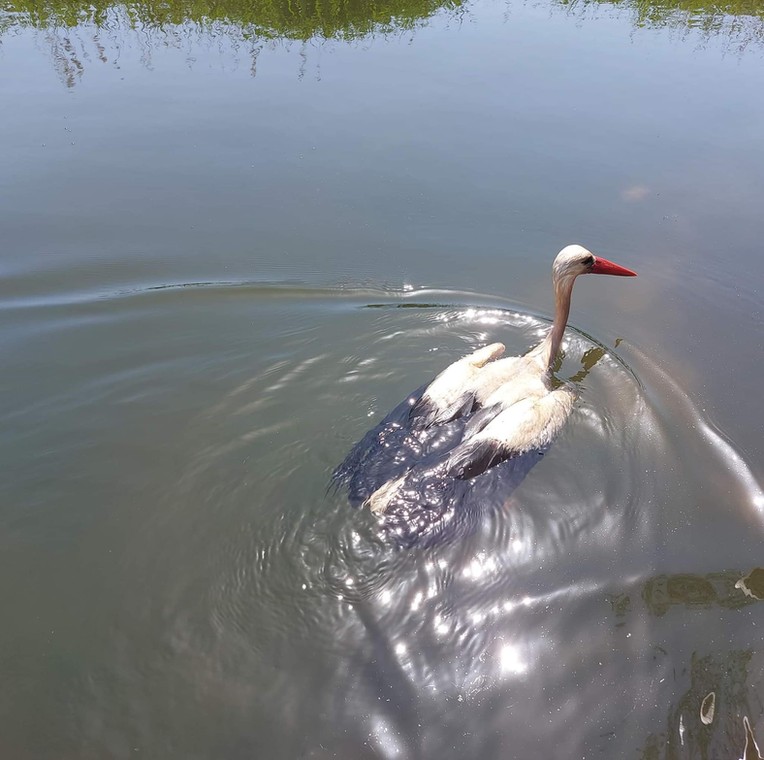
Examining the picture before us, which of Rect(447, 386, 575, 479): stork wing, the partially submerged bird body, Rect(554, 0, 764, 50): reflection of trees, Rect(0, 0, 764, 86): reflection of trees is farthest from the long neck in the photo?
Rect(554, 0, 764, 50): reflection of trees

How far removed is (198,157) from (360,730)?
23.5ft

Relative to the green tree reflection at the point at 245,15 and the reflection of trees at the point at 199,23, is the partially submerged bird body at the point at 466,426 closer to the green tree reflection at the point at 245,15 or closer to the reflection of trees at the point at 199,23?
the reflection of trees at the point at 199,23

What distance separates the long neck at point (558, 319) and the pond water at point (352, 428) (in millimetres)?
372

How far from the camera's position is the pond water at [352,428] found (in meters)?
3.46

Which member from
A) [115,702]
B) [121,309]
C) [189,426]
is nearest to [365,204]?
[121,309]

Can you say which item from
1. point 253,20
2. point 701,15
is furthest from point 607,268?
point 701,15

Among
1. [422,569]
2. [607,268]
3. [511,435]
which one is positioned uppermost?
[607,268]

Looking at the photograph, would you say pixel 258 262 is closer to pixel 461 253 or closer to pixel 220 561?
pixel 461 253

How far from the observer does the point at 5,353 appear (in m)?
5.50

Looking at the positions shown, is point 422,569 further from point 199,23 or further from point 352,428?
point 199,23

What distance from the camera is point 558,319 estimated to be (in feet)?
18.8

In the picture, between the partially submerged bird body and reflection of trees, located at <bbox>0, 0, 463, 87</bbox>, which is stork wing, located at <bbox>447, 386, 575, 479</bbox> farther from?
→ reflection of trees, located at <bbox>0, 0, 463, 87</bbox>

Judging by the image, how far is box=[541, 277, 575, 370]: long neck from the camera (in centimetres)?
567

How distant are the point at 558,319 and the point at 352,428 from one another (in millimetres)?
2078
